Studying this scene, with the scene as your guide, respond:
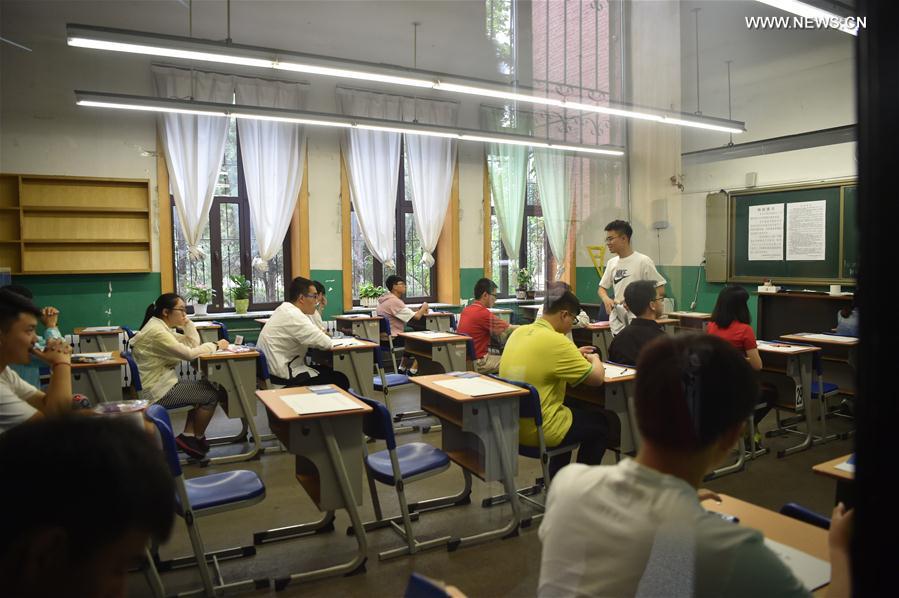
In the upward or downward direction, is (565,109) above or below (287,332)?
above

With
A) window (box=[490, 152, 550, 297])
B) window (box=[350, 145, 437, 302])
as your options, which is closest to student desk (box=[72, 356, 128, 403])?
window (box=[490, 152, 550, 297])

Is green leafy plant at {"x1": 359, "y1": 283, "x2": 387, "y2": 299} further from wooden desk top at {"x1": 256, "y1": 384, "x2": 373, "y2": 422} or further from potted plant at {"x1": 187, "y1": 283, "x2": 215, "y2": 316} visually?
wooden desk top at {"x1": 256, "y1": 384, "x2": 373, "y2": 422}

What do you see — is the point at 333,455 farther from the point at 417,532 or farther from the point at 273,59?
the point at 273,59

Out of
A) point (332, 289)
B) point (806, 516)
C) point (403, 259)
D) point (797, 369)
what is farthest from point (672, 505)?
point (403, 259)

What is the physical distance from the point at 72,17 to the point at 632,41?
5771mm

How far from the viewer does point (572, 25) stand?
2857mm

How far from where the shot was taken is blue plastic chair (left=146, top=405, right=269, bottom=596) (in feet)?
7.51

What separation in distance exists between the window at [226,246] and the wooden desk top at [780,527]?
687 centimetres

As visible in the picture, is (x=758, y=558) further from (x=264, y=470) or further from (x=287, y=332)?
(x=287, y=332)

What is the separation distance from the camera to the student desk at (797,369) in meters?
3.96

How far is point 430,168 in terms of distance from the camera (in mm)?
8211

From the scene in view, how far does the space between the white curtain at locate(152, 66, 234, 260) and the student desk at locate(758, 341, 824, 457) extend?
6.01 m

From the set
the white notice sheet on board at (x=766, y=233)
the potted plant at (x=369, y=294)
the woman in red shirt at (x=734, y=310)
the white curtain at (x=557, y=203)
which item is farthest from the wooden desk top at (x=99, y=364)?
the white notice sheet on board at (x=766, y=233)

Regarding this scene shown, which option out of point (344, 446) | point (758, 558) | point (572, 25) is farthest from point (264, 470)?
point (758, 558)
